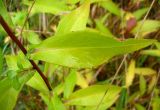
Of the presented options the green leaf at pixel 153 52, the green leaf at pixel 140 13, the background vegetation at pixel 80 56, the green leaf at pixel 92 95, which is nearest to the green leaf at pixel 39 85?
the background vegetation at pixel 80 56

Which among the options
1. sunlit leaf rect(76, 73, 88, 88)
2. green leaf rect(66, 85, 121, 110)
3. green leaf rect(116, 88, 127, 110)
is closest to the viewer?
green leaf rect(66, 85, 121, 110)

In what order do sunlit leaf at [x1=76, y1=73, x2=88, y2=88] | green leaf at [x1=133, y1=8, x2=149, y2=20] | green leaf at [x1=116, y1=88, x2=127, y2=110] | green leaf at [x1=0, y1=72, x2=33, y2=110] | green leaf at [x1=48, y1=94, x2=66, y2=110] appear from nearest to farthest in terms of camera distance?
1. green leaf at [x1=0, y1=72, x2=33, y2=110]
2. green leaf at [x1=48, y1=94, x2=66, y2=110]
3. green leaf at [x1=116, y1=88, x2=127, y2=110]
4. sunlit leaf at [x1=76, y1=73, x2=88, y2=88]
5. green leaf at [x1=133, y1=8, x2=149, y2=20]

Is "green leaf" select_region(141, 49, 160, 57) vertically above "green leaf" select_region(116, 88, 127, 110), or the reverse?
"green leaf" select_region(141, 49, 160, 57)

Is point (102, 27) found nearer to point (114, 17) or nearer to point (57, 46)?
point (114, 17)

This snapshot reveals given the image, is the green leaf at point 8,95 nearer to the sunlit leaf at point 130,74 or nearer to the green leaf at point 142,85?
the sunlit leaf at point 130,74

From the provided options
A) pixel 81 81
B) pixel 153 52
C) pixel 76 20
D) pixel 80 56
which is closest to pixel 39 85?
pixel 76 20

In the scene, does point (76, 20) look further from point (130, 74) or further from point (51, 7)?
point (130, 74)

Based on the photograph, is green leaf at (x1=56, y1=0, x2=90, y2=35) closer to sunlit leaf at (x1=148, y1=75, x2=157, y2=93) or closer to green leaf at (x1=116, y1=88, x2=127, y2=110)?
green leaf at (x1=116, y1=88, x2=127, y2=110)

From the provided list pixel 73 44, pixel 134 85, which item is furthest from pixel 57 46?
pixel 134 85

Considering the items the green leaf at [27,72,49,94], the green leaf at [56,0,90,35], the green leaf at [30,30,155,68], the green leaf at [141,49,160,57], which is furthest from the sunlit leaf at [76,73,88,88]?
the green leaf at [30,30,155,68]
